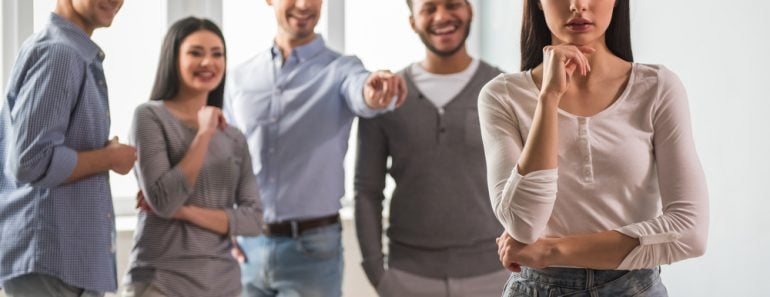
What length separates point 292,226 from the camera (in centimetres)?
312

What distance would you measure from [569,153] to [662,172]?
16 cm

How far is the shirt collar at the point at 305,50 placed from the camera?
3.26 metres

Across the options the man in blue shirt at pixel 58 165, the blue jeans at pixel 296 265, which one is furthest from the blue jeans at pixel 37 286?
the blue jeans at pixel 296 265

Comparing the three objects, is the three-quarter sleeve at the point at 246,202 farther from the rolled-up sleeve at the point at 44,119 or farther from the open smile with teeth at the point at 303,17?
the rolled-up sleeve at the point at 44,119

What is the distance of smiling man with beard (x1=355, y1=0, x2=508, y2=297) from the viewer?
2883 millimetres

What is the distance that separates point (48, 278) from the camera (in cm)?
233

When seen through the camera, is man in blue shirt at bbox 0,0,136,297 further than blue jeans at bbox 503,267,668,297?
Yes

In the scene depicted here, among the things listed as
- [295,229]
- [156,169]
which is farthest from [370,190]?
[156,169]

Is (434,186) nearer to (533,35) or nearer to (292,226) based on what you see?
(292,226)

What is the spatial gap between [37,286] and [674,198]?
1.53 metres

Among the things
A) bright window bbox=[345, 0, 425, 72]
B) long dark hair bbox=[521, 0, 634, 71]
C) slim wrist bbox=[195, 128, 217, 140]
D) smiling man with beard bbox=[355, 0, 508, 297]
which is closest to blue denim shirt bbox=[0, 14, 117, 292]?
slim wrist bbox=[195, 128, 217, 140]

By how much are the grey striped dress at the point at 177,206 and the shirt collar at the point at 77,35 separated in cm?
37

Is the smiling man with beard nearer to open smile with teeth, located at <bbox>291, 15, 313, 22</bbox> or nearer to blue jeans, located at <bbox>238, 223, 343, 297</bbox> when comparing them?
blue jeans, located at <bbox>238, 223, 343, 297</bbox>

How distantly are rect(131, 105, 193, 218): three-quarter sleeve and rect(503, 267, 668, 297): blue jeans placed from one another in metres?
1.31
